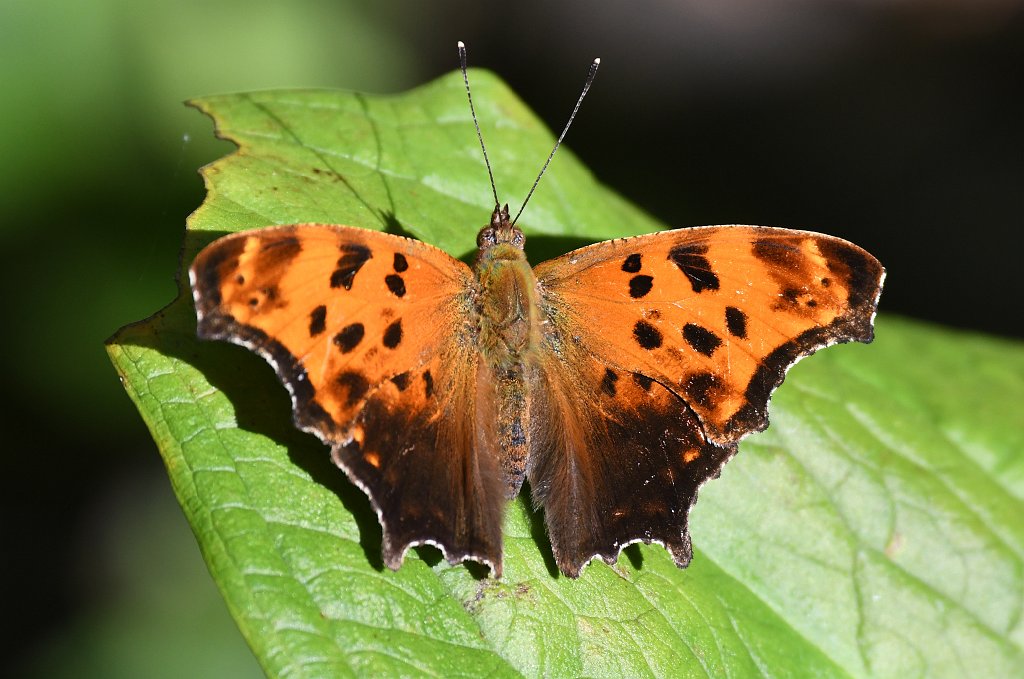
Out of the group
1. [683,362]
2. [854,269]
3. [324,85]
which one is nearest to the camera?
[854,269]

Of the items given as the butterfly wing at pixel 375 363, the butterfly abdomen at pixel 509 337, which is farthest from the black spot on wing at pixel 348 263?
the butterfly abdomen at pixel 509 337

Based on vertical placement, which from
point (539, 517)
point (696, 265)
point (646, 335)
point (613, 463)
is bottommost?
point (539, 517)

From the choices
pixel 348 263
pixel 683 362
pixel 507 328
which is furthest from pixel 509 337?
pixel 348 263

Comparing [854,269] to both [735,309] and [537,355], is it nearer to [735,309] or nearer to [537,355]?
[735,309]

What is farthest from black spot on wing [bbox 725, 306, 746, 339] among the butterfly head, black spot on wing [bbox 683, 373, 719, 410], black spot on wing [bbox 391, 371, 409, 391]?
black spot on wing [bbox 391, 371, 409, 391]

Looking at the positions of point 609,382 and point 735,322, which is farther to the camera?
point 609,382

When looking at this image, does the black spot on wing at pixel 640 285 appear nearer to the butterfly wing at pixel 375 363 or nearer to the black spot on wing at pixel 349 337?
the butterfly wing at pixel 375 363

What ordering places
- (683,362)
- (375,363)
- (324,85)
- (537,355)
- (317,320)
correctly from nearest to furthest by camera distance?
(317,320)
(375,363)
(683,362)
(537,355)
(324,85)
